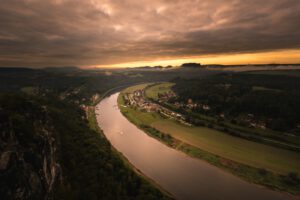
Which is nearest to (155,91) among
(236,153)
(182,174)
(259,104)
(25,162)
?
(259,104)

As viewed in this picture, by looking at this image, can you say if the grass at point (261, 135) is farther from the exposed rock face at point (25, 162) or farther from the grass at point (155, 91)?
the grass at point (155, 91)

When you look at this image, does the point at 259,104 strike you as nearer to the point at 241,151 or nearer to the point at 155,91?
the point at 241,151

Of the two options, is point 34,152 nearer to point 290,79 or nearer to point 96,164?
point 96,164

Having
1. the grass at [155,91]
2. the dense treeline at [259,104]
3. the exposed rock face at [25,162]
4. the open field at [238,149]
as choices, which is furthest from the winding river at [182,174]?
the grass at [155,91]

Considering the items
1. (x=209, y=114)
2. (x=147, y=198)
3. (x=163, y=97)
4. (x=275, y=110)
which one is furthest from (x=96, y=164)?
(x=163, y=97)

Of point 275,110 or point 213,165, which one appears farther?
point 275,110

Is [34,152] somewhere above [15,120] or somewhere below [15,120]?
below

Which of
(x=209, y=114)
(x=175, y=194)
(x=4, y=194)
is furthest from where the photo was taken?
(x=209, y=114)
